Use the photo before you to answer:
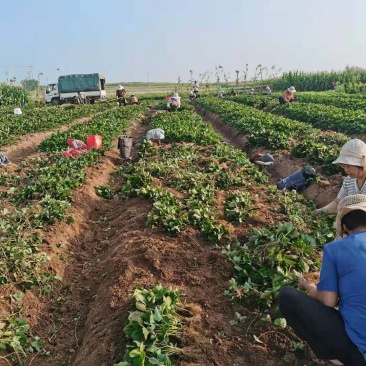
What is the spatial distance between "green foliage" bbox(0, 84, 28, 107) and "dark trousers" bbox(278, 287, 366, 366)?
125 ft

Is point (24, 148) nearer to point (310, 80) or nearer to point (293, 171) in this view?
point (293, 171)

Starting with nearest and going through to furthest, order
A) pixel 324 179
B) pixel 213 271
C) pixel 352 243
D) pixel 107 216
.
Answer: pixel 352 243
pixel 213 271
pixel 107 216
pixel 324 179

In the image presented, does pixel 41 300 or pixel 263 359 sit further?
pixel 41 300

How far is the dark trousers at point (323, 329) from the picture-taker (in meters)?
3.06

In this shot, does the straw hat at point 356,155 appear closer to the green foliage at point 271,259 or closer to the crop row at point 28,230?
the green foliage at point 271,259

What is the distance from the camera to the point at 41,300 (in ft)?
16.7

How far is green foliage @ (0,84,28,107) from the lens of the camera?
36.9 meters

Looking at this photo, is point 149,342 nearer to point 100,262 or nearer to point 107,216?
point 100,262

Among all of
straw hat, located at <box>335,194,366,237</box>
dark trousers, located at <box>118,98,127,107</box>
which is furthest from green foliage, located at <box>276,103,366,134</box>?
dark trousers, located at <box>118,98,127,107</box>

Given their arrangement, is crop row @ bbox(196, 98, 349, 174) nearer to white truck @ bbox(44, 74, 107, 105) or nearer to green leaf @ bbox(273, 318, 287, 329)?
green leaf @ bbox(273, 318, 287, 329)

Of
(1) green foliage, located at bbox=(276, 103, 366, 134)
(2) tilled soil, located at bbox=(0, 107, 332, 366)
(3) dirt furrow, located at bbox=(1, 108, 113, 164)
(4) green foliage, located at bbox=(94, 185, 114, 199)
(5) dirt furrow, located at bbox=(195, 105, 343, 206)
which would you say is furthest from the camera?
(1) green foliage, located at bbox=(276, 103, 366, 134)

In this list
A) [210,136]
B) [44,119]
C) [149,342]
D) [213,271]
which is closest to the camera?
[149,342]

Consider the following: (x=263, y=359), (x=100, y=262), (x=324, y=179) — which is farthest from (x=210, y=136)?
(x=263, y=359)

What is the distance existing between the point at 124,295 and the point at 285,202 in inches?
137
